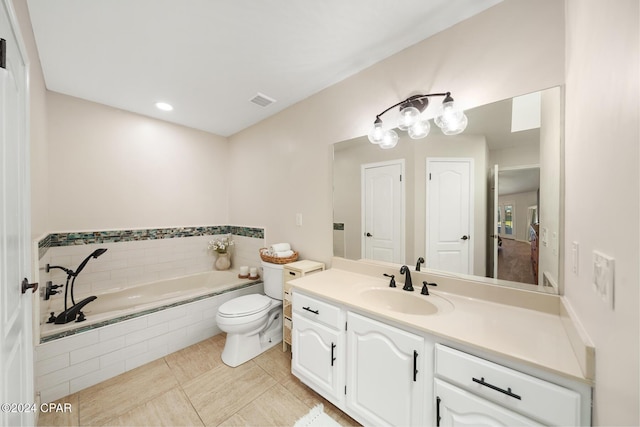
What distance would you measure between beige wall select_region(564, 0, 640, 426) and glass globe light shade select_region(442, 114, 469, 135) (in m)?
0.45

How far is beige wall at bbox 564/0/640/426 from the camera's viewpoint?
0.48 metres

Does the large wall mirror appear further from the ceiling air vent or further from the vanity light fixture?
the ceiling air vent

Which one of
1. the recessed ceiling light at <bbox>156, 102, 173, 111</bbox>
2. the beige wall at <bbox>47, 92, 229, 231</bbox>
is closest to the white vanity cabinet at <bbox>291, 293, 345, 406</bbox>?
the beige wall at <bbox>47, 92, 229, 231</bbox>

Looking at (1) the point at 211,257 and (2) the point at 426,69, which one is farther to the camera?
(1) the point at 211,257

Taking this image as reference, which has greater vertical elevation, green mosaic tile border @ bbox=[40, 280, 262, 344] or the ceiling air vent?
the ceiling air vent

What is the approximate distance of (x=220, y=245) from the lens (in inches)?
121

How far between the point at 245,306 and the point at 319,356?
0.86 m

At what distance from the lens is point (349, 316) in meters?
1.29

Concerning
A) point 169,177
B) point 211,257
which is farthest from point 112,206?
point 211,257

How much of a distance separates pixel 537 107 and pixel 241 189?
9.59ft

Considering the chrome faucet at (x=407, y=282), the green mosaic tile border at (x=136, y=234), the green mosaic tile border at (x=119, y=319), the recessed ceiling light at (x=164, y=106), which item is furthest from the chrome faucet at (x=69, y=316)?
the chrome faucet at (x=407, y=282)

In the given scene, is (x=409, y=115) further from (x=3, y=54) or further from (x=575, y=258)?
(x=3, y=54)

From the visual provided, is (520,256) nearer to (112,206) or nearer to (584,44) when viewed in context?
(584,44)

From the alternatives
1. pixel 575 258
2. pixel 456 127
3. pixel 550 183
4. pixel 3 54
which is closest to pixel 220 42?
pixel 3 54
